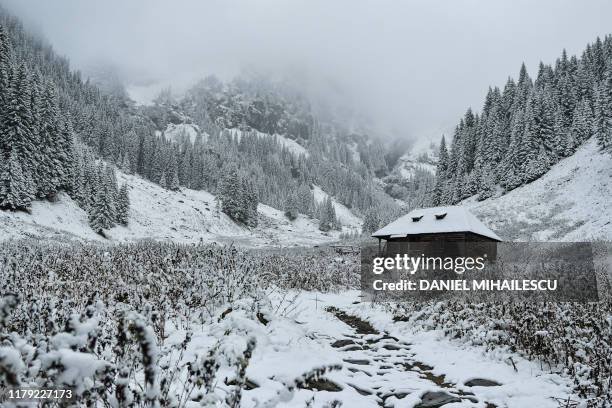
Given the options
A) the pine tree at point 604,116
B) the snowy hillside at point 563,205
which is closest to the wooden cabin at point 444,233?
the snowy hillside at point 563,205

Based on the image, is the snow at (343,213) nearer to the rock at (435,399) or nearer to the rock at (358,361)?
the rock at (358,361)

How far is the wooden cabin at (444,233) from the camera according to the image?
24875 mm

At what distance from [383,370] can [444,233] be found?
68.8 ft

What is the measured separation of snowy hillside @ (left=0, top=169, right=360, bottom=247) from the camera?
1400 inches

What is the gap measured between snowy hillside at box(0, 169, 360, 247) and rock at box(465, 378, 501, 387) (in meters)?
14.8

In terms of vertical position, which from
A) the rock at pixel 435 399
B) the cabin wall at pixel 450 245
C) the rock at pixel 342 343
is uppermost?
the cabin wall at pixel 450 245

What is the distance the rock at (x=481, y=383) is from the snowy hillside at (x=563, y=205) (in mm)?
27712

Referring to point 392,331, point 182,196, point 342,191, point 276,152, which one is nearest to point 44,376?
point 392,331

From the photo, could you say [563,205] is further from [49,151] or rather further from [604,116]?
[49,151]

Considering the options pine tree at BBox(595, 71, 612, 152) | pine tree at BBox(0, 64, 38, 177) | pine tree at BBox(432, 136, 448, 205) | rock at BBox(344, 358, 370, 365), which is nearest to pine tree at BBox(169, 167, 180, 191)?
pine tree at BBox(0, 64, 38, 177)

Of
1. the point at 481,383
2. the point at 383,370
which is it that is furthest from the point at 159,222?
the point at 481,383

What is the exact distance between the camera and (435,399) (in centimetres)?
511

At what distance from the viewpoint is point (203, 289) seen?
7.49m

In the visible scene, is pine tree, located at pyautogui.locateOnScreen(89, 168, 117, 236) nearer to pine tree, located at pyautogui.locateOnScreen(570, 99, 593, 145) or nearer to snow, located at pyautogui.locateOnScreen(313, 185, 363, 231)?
pine tree, located at pyautogui.locateOnScreen(570, 99, 593, 145)
